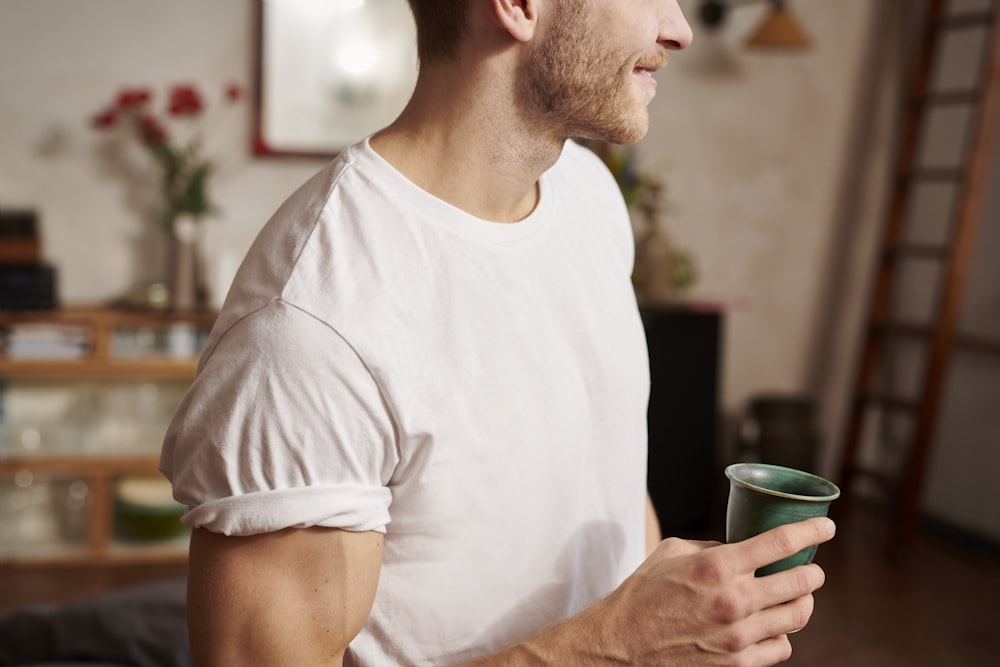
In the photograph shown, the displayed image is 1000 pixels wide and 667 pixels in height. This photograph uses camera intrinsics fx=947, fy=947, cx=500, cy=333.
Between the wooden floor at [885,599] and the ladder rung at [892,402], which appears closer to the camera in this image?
the wooden floor at [885,599]

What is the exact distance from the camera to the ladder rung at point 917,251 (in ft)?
13.5

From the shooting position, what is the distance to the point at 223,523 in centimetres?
91

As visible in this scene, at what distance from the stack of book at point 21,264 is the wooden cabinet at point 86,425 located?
2.2 inches

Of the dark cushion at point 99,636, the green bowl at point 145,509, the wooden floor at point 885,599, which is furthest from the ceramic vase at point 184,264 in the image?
the dark cushion at point 99,636

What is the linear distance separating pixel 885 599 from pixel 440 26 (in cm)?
315

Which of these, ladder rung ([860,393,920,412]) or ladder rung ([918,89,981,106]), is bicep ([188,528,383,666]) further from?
ladder rung ([918,89,981,106])

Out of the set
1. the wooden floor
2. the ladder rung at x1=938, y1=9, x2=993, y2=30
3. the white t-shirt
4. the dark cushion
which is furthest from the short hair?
the ladder rung at x1=938, y1=9, x2=993, y2=30

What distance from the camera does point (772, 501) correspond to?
3.05ft

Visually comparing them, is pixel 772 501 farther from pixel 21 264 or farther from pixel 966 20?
pixel 966 20

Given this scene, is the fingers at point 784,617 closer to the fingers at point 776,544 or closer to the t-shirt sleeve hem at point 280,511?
the fingers at point 776,544

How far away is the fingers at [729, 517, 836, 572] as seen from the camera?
3.03 feet

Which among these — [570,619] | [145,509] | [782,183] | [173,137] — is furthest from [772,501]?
[782,183]

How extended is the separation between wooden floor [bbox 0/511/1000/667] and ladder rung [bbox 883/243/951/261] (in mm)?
1273

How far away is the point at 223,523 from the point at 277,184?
3229mm
